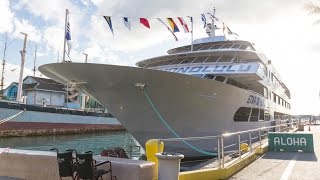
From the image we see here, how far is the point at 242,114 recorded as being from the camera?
53.8 feet

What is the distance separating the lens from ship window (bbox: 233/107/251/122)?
51.8 ft

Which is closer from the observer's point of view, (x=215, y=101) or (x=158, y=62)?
(x=215, y=101)

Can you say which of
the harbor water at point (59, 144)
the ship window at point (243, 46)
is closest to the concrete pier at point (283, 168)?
the ship window at point (243, 46)

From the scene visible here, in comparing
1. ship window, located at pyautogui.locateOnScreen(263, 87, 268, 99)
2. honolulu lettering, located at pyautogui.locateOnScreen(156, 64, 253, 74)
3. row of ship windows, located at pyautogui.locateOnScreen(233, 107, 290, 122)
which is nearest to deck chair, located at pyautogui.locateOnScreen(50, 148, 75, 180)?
row of ship windows, located at pyautogui.locateOnScreen(233, 107, 290, 122)

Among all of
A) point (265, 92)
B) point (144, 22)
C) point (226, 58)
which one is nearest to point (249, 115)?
point (226, 58)

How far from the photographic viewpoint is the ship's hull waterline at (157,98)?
39.8 ft

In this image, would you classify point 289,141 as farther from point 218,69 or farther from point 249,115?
point 218,69

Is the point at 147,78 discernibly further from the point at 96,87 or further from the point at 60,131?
the point at 60,131

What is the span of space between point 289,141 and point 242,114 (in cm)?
353

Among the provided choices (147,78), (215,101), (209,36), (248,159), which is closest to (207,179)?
(248,159)

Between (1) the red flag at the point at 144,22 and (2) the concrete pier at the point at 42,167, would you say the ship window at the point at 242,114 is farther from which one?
(2) the concrete pier at the point at 42,167

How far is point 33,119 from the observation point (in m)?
34.9

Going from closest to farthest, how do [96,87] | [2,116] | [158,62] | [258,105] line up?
[96,87] < [258,105] < [158,62] < [2,116]

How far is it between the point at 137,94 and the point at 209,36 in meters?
11.3
